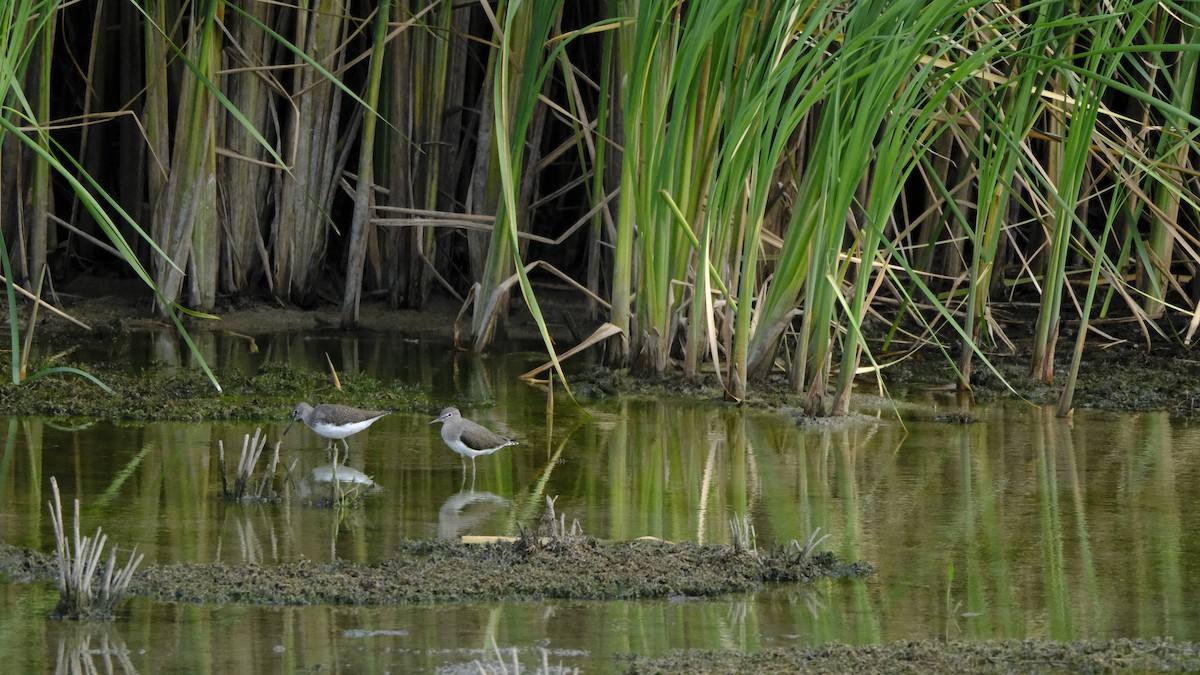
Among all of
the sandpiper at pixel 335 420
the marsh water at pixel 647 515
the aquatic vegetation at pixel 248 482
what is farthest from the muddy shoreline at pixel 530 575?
the aquatic vegetation at pixel 248 482

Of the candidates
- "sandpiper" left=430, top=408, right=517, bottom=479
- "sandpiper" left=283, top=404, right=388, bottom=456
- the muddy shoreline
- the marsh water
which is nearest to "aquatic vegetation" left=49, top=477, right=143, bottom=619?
the marsh water

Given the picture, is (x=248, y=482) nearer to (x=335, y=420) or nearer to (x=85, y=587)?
(x=335, y=420)

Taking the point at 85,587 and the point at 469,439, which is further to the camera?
the point at 469,439

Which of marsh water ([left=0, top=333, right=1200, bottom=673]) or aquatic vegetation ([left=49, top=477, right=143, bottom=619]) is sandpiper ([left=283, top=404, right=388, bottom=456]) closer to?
marsh water ([left=0, top=333, right=1200, bottom=673])

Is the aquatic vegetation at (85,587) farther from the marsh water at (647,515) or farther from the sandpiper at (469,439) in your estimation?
the sandpiper at (469,439)

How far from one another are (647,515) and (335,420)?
4.34 ft

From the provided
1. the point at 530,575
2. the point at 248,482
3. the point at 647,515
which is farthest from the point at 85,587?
the point at 647,515

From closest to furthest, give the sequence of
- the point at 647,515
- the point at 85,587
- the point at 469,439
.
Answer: the point at 85,587 < the point at 647,515 < the point at 469,439

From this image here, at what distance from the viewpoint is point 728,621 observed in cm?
368

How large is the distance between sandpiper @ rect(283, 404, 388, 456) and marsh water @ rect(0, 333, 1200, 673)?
0.30ft

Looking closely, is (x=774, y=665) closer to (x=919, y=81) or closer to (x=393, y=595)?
(x=393, y=595)

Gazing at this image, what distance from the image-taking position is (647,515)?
4.77 m

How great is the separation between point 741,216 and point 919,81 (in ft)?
5.08

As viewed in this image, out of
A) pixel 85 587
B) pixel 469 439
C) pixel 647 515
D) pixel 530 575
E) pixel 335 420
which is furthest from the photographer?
pixel 335 420
